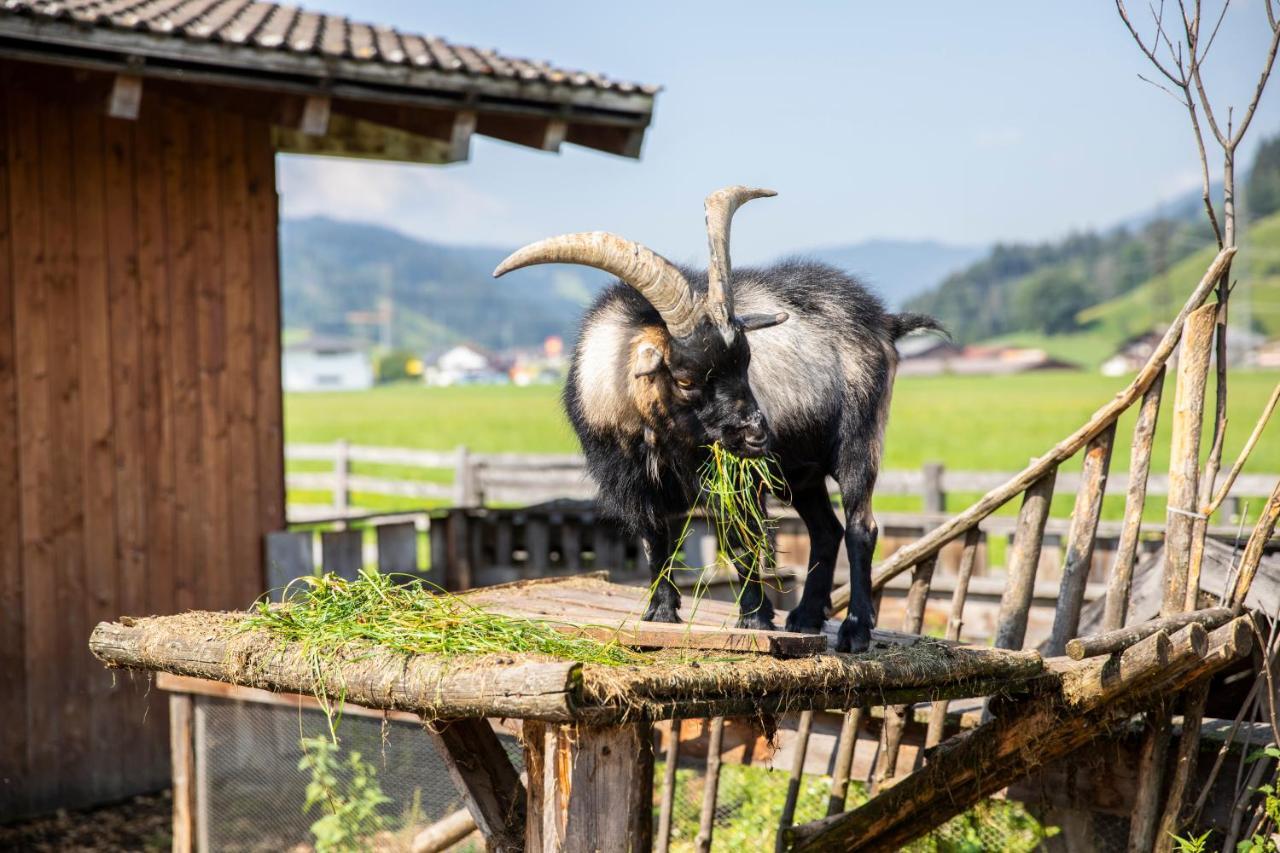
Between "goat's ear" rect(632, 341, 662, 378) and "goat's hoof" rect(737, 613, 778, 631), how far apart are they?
828 mm

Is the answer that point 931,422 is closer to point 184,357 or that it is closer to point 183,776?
point 184,357

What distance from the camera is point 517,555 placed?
8.74 metres

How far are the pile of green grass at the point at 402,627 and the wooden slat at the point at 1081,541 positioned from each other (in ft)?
6.27

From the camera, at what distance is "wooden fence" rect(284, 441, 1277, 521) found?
990 cm

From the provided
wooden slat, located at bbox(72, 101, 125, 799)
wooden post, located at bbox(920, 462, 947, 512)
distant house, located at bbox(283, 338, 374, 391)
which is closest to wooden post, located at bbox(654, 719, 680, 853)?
wooden slat, located at bbox(72, 101, 125, 799)

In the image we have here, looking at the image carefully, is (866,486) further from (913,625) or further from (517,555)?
(517,555)

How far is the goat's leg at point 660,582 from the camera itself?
13.3 feet

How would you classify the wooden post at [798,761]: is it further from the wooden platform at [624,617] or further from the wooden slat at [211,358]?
the wooden slat at [211,358]

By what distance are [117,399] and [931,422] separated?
143ft

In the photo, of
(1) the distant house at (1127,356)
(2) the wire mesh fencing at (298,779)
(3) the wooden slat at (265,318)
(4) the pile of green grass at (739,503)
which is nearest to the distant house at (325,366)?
(1) the distant house at (1127,356)

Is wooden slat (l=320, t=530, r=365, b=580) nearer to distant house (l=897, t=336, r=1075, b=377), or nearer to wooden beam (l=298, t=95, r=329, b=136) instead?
wooden beam (l=298, t=95, r=329, b=136)

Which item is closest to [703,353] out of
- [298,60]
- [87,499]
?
[298,60]

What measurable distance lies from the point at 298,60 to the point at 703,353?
3.67 meters

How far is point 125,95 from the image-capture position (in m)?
6.08
